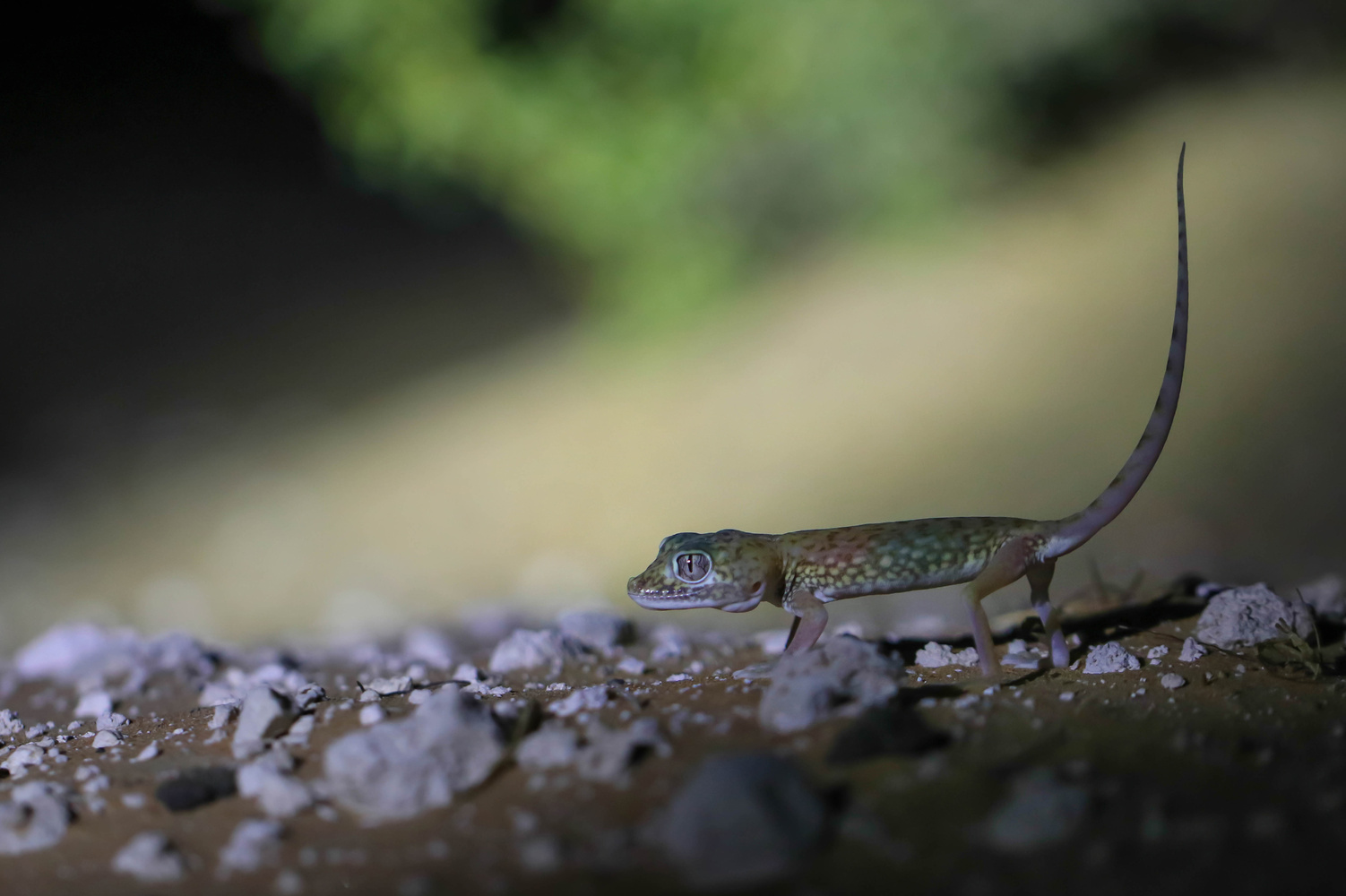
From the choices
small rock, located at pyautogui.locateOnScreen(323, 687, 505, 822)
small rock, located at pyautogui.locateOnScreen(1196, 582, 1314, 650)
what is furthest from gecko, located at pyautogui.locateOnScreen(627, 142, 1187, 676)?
small rock, located at pyautogui.locateOnScreen(323, 687, 505, 822)

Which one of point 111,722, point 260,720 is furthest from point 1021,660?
point 111,722

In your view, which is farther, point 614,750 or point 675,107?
point 675,107

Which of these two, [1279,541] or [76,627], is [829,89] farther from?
[76,627]

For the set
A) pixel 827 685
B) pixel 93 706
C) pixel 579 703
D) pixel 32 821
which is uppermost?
pixel 93 706

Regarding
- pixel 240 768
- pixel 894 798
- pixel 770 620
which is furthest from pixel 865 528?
pixel 770 620

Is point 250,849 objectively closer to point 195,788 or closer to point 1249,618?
point 195,788

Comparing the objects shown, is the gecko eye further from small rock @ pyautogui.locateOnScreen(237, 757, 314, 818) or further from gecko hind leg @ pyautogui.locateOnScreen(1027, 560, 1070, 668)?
small rock @ pyautogui.locateOnScreen(237, 757, 314, 818)

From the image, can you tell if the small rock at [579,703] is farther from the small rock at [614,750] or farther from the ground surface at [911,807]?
the small rock at [614,750]
